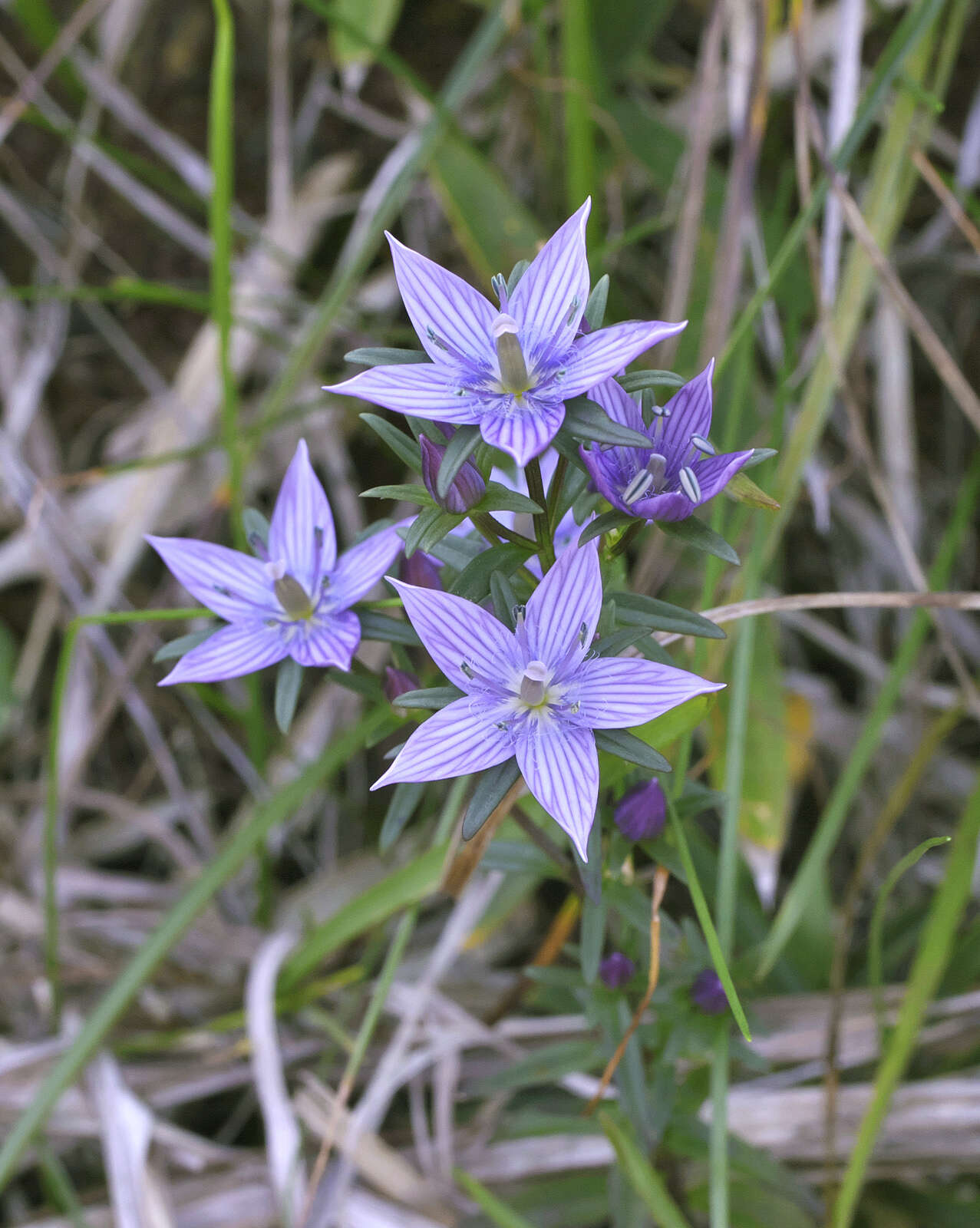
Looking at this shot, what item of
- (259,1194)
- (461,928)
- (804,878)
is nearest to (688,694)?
(804,878)

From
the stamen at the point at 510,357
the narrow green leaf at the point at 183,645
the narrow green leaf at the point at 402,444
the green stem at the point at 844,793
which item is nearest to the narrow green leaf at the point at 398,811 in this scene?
the narrow green leaf at the point at 183,645

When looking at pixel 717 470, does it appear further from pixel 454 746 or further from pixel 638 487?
pixel 454 746

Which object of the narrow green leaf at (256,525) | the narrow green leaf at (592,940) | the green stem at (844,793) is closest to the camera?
the narrow green leaf at (592,940)

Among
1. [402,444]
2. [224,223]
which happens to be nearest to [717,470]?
[402,444]

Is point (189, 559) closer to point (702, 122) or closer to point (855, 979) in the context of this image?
point (702, 122)

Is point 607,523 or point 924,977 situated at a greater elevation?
point 607,523

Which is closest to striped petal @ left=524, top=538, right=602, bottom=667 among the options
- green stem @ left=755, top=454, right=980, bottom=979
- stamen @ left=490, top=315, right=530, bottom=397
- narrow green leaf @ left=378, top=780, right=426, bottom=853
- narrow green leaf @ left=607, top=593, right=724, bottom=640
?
narrow green leaf @ left=607, top=593, right=724, bottom=640

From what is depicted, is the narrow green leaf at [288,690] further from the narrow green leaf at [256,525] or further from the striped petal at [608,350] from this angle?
the striped petal at [608,350]
